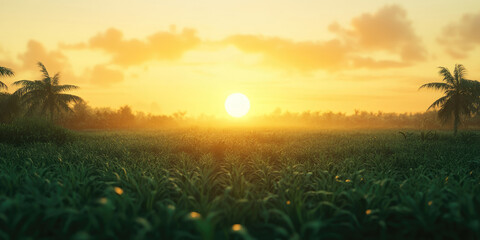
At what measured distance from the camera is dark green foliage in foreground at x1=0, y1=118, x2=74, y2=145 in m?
15.8

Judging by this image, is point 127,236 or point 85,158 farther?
point 85,158

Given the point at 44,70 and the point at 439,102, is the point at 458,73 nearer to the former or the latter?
the point at 439,102

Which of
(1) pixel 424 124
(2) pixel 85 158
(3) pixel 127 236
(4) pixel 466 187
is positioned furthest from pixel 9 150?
(1) pixel 424 124

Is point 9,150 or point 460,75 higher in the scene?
point 460,75

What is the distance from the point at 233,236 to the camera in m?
3.94

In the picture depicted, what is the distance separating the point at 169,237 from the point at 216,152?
9.03 meters

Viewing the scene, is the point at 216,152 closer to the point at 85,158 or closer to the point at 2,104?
the point at 85,158

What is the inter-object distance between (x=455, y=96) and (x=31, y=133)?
32491 millimetres

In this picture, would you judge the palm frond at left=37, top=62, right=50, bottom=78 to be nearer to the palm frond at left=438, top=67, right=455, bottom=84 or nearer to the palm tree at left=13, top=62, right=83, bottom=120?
the palm tree at left=13, top=62, right=83, bottom=120

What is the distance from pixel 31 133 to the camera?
16.3 m

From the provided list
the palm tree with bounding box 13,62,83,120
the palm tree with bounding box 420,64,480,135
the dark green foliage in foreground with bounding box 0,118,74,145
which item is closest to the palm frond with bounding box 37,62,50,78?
the palm tree with bounding box 13,62,83,120

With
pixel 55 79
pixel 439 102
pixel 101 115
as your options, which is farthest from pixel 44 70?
pixel 439 102

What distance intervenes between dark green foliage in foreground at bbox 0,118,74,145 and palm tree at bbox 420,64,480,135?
2928cm

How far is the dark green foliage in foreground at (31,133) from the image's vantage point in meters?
15.8
